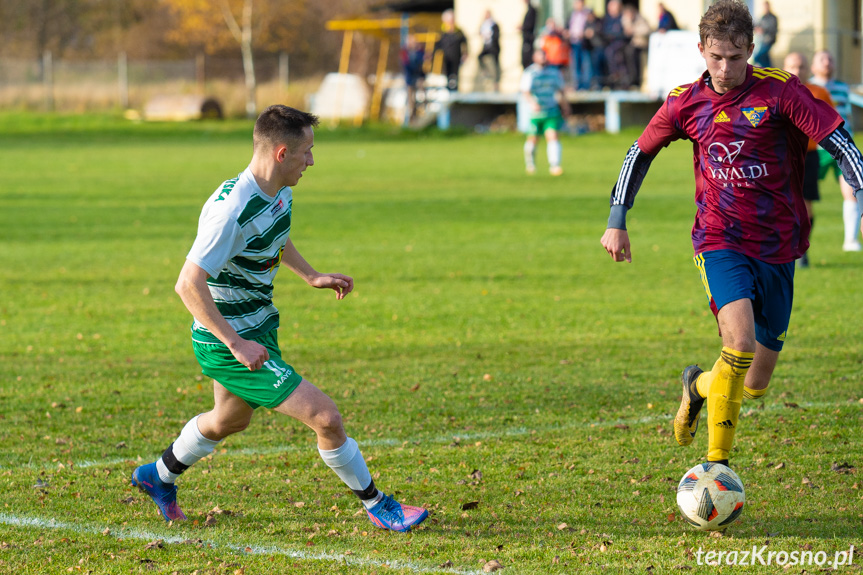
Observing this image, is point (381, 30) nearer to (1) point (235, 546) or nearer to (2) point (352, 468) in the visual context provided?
(2) point (352, 468)

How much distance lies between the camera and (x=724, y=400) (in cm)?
454

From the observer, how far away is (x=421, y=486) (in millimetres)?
5023

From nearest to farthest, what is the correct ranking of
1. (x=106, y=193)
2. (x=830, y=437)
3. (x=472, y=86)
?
1. (x=830, y=437)
2. (x=106, y=193)
3. (x=472, y=86)

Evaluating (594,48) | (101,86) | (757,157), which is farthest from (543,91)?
(101,86)

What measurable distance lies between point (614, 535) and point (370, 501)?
0.99 m

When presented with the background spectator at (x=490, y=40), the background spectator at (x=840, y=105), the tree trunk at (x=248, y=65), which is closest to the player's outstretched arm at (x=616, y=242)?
the background spectator at (x=840, y=105)

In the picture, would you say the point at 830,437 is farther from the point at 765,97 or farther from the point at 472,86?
the point at 472,86

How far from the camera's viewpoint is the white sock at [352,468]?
14.3ft

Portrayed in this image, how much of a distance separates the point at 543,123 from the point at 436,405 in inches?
606

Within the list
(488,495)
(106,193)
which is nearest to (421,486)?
(488,495)

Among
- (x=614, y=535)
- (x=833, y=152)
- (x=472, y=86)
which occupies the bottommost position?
(x=614, y=535)

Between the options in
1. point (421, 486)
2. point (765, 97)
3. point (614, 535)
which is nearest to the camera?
point (614, 535)

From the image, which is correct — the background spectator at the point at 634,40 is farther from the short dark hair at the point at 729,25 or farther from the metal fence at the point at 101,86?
the short dark hair at the point at 729,25

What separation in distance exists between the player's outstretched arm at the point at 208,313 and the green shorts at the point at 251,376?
0.52 feet
